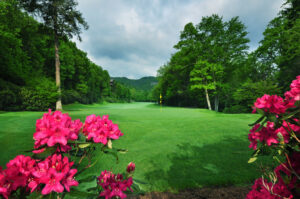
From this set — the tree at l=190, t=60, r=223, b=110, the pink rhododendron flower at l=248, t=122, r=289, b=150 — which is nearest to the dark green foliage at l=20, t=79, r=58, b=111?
the pink rhododendron flower at l=248, t=122, r=289, b=150

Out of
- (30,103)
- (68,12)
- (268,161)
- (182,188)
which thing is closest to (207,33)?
(68,12)

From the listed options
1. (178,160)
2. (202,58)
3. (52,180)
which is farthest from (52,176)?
(202,58)

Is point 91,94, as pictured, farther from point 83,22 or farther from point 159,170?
point 159,170

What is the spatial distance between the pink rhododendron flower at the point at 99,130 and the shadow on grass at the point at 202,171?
5.57ft

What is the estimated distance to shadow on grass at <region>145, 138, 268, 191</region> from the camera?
2.45m

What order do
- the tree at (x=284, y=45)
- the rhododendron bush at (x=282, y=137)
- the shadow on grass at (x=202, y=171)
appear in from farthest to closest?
1. the tree at (x=284, y=45)
2. the shadow on grass at (x=202, y=171)
3. the rhododendron bush at (x=282, y=137)

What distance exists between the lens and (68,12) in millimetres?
15047

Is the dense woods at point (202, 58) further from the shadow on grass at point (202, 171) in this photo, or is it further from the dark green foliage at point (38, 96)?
the shadow on grass at point (202, 171)

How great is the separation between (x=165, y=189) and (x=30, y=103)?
17.2 m

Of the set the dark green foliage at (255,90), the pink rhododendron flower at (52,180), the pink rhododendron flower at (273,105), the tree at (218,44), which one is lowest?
the pink rhododendron flower at (52,180)

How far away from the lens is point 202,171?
280 centimetres

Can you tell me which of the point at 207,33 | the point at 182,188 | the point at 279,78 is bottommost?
the point at 182,188

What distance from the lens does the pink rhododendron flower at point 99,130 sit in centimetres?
113

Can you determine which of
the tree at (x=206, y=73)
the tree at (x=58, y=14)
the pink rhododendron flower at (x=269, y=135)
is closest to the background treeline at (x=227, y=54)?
the tree at (x=206, y=73)
